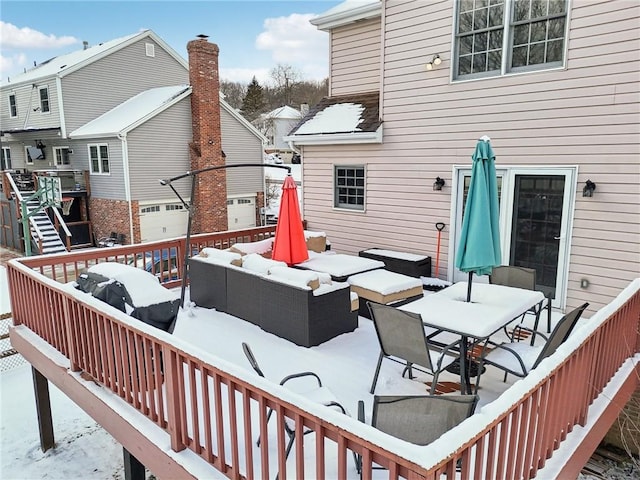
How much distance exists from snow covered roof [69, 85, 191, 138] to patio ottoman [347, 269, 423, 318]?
13961 millimetres

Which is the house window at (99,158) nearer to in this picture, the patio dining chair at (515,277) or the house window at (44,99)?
the house window at (44,99)

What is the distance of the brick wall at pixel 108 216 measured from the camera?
17344 millimetres

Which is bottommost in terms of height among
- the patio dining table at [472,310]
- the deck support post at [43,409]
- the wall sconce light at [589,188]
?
the deck support post at [43,409]

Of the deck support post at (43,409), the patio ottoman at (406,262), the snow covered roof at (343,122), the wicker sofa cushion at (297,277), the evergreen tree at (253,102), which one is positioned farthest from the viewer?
the evergreen tree at (253,102)

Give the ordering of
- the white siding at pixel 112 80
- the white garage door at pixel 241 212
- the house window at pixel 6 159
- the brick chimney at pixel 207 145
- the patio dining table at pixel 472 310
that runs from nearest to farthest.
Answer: the patio dining table at pixel 472 310
the brick chimney at pixel 207 145
the white siding at pixel 112 80
the white garage door at pixel 241 212
the house window at pixel 6 159

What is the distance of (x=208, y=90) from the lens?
17.5m

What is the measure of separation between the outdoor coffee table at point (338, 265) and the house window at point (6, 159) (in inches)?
906

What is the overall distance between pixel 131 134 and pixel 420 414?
17038 millimetres

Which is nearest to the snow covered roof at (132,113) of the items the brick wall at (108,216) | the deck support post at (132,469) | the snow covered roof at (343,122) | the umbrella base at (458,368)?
the brick wall at (108,216)

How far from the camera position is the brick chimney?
1709 centimetres

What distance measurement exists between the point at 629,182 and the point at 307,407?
17.6 ft

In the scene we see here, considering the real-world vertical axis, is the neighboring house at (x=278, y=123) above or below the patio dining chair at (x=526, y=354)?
above

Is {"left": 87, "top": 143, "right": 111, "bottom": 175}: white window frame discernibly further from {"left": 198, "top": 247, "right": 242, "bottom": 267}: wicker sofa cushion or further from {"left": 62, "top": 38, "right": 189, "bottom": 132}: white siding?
{"left": 198, "top": 247, "right": 242, "bottom": 267}: wicker sofa cushion

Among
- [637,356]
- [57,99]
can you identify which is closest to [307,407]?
[637,356]
